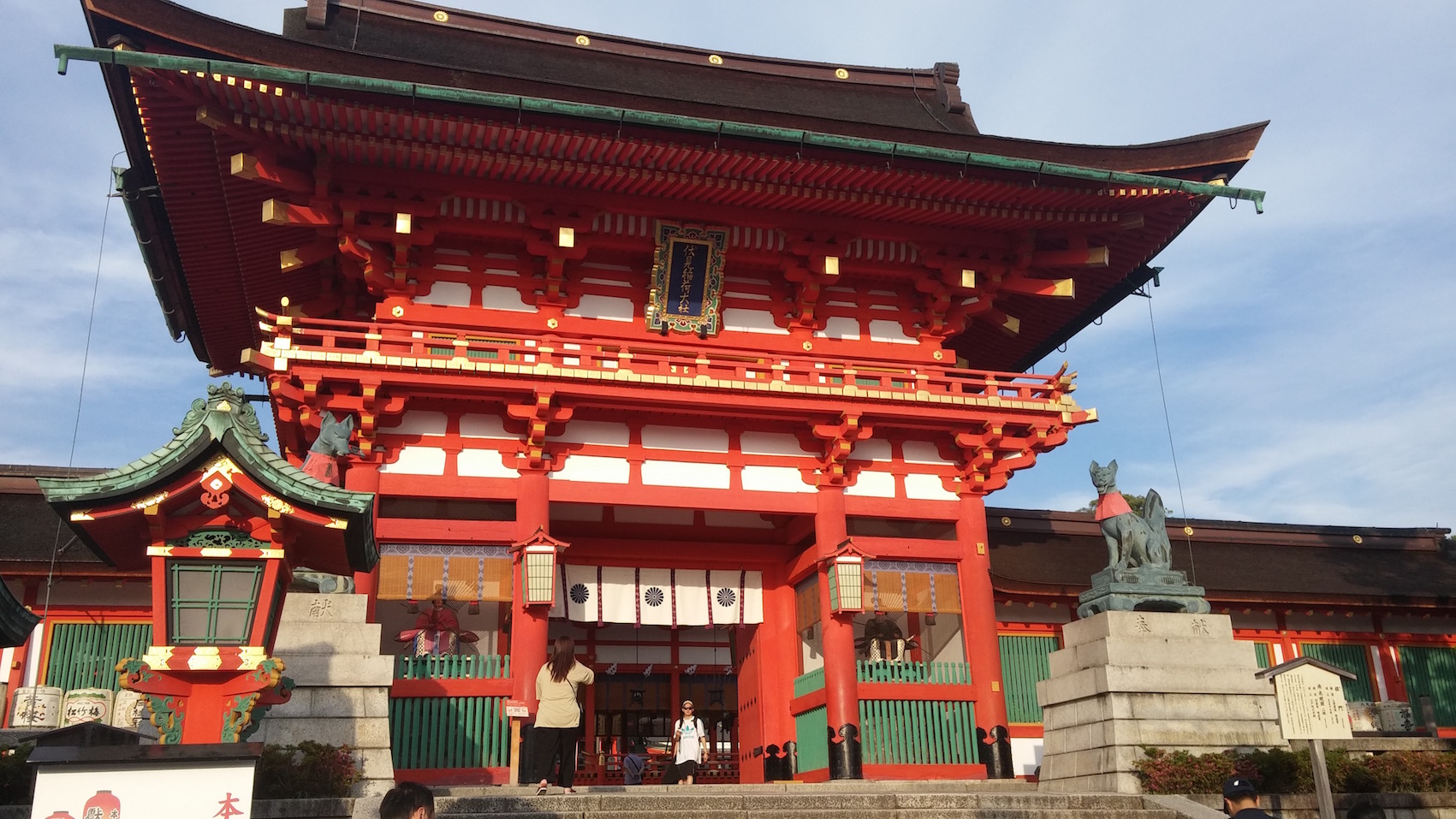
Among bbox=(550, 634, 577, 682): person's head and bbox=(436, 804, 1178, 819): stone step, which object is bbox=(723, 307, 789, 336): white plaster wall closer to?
bbox=(550, 634, 577, 682): person's head

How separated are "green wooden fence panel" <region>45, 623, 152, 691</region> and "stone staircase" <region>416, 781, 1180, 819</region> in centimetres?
705

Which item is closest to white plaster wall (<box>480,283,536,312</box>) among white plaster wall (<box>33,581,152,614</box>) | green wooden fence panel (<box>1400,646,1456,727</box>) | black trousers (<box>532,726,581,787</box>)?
white plaster wall (<box>33,581,152,614</box>)

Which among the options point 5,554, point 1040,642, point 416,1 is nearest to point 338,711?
point 5,554

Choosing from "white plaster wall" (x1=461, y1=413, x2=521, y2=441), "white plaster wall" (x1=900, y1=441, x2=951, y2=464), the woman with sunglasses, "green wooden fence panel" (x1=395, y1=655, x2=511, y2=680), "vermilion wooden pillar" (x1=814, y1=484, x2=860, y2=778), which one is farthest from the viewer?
"white plaster wall" (x1=900, y1=441, x2=951, y2=464)

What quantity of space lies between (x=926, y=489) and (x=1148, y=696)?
5711 millimetres

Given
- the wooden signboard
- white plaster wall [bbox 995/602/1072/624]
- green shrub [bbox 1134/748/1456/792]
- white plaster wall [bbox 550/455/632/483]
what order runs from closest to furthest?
the wooden signboard, green shrub [bbox 1134/748/1456/792], white plaster wall [bbox 550/455/632/483], white plaster wall [bbox 995/602/1072/624]

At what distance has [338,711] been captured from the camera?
11.3m

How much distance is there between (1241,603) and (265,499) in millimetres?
17074

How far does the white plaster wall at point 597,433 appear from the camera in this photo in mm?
16297

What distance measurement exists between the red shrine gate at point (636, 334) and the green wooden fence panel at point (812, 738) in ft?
0.20

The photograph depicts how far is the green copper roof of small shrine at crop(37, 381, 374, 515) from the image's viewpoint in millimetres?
8164

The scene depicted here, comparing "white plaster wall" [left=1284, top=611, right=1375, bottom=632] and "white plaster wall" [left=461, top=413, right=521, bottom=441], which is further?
"white plaster wall" [left=1284, top=611, right=1375, bottom=632]

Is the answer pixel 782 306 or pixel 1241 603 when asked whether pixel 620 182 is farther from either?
pixel 1241 603

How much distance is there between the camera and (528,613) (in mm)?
14695
